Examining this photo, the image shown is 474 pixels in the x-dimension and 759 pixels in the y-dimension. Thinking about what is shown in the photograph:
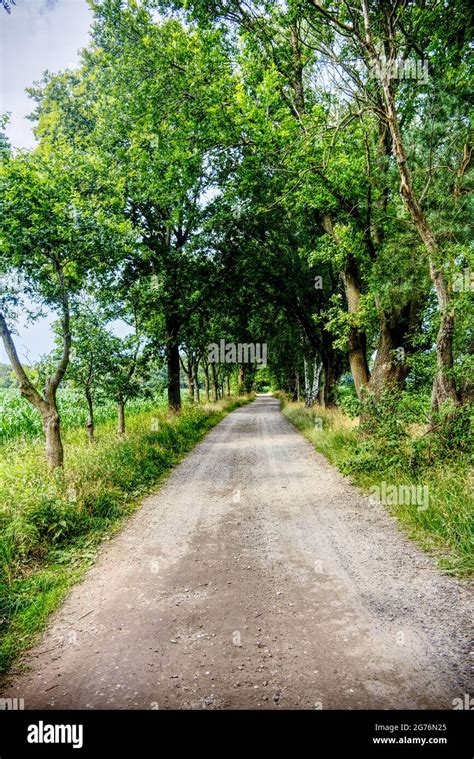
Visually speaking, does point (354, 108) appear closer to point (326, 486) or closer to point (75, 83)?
point (326, 486)

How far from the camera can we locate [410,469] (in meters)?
7.03

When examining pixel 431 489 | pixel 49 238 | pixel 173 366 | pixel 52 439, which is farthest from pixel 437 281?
Answer: pixel 173 366

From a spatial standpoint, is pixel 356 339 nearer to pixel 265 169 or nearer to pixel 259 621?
pixel 265 169

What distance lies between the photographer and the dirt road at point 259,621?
9.53 ft

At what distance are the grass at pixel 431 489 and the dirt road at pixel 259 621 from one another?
262 mm

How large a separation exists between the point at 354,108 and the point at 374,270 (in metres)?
3.56

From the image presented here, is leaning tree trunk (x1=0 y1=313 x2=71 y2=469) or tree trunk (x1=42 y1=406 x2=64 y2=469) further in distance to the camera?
tree trunk (x1=42 y1=406 x2=64 y2=469)

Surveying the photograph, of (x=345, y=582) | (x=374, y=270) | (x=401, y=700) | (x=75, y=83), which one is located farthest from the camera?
(x=75, y=83)

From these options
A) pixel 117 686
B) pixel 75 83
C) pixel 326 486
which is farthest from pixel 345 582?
pixel 75 83

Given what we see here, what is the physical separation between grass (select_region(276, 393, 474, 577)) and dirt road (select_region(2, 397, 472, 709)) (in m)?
0.26

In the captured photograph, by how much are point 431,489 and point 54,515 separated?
5.89 m

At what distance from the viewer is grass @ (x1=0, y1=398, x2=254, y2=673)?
4184mm

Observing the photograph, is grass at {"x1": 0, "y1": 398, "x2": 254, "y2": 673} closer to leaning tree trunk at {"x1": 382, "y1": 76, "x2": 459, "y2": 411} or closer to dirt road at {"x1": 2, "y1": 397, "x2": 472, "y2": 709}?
dirt road at {"x1": 2, "y1": 397, "x2": 472, "y2": 709}
